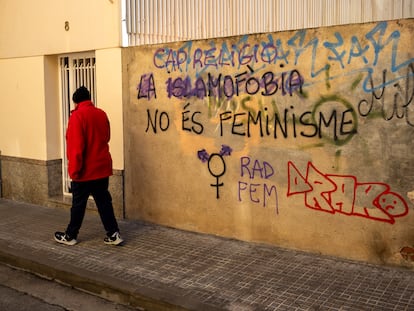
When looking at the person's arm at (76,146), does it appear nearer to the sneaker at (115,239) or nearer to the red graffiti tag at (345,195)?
the sneaker at (115,239)

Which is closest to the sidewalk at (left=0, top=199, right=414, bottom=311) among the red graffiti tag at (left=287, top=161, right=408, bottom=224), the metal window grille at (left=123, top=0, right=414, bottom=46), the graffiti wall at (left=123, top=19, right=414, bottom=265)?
the graffiti wall at (left=123, top=19, right=414, bottom=265)

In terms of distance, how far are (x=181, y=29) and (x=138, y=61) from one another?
0.83m

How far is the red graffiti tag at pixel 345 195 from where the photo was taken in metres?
5.14

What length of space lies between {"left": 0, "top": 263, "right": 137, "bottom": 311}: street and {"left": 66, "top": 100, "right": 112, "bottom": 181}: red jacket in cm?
125

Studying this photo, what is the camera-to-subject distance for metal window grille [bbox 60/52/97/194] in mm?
7910

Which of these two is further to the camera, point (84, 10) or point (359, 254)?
point (84, 10)

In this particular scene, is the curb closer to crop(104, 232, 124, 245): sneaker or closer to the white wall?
crop(104, 232, 124, 245): sneaker

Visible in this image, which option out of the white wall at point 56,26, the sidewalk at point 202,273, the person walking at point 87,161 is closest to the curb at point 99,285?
the sidewalk at point 202,273

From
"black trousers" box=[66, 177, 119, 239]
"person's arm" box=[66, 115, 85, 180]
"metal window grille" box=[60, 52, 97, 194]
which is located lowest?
"black trousers" box=[66, 177, 119, 239]

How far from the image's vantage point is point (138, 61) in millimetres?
7031

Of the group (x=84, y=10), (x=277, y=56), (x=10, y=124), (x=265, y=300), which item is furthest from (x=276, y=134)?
(x=10, y=124)

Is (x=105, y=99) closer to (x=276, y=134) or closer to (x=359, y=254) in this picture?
(x=276, y=134)

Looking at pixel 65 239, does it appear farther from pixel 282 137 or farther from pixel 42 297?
pixel 282 137

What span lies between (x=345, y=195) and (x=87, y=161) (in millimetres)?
2912
